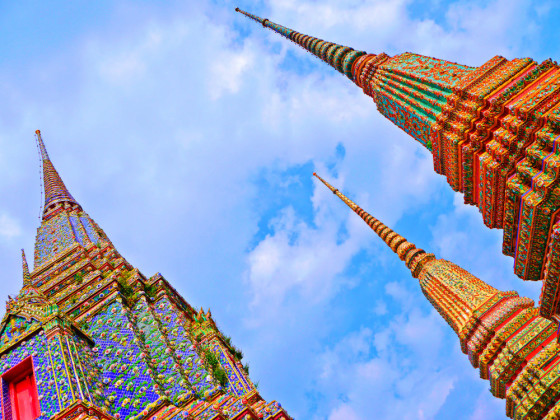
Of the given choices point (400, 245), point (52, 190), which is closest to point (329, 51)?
point (52, 190)

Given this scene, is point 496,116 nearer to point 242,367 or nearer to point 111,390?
point 242,367

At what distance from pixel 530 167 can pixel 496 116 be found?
1.70 metres

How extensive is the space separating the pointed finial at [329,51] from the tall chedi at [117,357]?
414 inches

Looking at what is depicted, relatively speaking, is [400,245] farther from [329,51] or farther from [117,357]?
[117,357]

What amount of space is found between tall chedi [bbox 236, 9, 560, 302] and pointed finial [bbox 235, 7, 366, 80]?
3.31m

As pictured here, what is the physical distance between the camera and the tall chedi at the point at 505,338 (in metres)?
17.6

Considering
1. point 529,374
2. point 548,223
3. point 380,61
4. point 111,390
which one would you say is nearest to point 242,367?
point 111,390

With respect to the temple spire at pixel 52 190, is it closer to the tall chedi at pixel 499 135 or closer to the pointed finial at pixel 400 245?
the tall chedi at pixel 499 135

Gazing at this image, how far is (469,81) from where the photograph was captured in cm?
1198

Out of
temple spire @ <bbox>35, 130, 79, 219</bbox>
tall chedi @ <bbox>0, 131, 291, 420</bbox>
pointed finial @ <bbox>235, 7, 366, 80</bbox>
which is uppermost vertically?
temple spire @ <bbox>35, 130, 79, 219</bbox>

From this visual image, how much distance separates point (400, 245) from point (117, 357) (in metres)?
28.5

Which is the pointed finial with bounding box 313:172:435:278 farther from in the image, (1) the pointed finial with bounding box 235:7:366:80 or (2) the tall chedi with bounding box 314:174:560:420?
(1) the pointed finial with bounding box 235:7:366:80

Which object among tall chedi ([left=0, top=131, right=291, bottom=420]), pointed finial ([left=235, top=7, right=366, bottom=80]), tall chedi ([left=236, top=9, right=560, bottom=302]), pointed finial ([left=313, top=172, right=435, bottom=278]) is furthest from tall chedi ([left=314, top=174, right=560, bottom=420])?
tall chedi ([left=0, top=131, right=291, bottom=420])

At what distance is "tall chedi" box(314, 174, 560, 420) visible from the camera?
1762 cm
